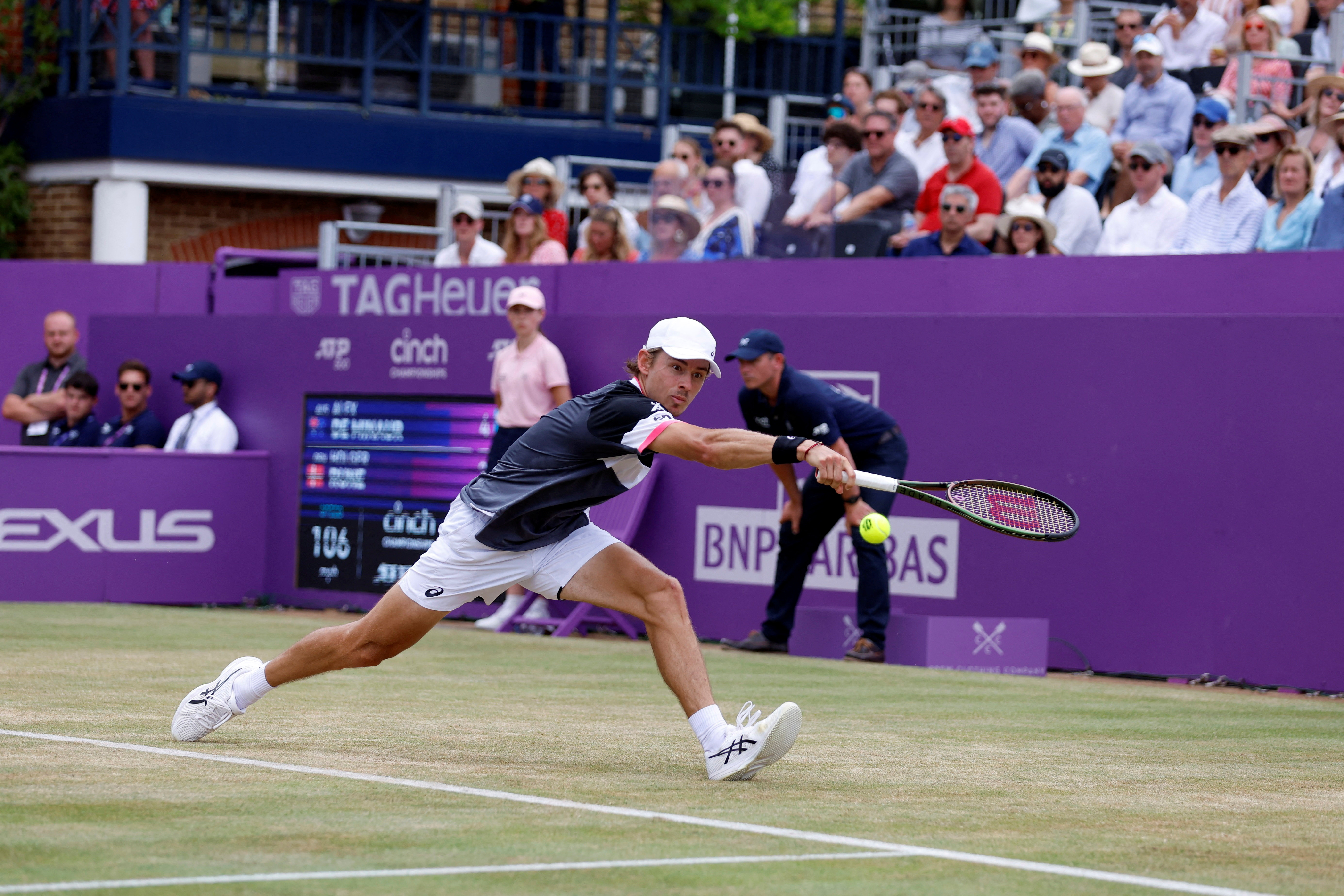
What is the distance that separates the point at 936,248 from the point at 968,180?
39.7 inches

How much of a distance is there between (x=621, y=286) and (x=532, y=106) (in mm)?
10384

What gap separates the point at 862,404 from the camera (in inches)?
490

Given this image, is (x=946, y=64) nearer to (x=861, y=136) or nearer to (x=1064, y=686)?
(x=861, y=136)

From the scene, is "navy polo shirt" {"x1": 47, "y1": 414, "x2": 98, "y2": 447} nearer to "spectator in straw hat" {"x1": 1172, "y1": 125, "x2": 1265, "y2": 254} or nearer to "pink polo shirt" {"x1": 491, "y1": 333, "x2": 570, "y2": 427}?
"pink polo shirt" {"x1": 491, "y1": 333, "x2": 570, "y2": 427}

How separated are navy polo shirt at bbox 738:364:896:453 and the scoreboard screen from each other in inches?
125

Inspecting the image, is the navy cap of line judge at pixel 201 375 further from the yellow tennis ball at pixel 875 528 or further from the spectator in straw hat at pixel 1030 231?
the yellow tennis ball at pixel 875 528

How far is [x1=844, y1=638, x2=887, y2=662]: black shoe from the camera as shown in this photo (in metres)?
12.3

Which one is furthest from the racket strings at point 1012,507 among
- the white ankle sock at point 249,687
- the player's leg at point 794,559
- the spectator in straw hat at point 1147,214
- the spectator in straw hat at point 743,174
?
the spectator in straw hat at point 743,174

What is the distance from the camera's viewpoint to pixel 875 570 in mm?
12172

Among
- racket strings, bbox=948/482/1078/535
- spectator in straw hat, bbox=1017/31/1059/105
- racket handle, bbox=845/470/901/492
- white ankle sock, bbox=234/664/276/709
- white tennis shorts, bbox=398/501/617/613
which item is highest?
spectator in straw hat, bbox=1017/31/1059/105

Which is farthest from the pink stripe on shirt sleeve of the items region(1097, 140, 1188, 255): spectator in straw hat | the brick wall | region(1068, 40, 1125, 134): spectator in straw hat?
the brick wall

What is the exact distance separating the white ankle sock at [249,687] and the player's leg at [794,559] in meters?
5.41

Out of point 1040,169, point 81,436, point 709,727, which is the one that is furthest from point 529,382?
point 709,727

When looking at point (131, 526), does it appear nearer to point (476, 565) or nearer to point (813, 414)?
point (813, 414)
